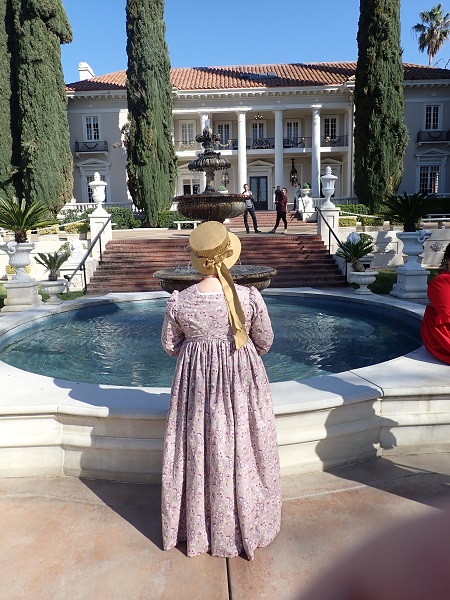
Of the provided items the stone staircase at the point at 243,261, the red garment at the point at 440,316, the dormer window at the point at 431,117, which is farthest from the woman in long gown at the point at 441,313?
the dormer window at the point at 431,117

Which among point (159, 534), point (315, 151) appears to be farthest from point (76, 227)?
point (159, 534)

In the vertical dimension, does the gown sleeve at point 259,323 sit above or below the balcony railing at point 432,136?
below

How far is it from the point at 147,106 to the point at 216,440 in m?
25.8

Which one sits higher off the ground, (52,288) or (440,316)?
(440,316)

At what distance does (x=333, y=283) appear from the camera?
41.1 ft

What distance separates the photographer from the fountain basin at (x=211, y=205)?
799 cm

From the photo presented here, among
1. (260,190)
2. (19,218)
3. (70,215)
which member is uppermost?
(260,190)

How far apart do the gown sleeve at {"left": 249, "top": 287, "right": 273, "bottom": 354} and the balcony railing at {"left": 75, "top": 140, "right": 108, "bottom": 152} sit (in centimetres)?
3212

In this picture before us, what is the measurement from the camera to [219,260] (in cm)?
249

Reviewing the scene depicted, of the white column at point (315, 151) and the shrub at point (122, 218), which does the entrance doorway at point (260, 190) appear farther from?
the shrub at point (122, 218)

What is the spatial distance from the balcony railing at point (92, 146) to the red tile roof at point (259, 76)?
3.40m

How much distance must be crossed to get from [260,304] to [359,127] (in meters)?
26.2

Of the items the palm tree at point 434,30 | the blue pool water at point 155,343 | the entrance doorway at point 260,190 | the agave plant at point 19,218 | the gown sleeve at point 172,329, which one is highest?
Result: the palm tree at point 434,30

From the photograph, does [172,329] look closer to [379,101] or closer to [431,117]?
[379,101]
